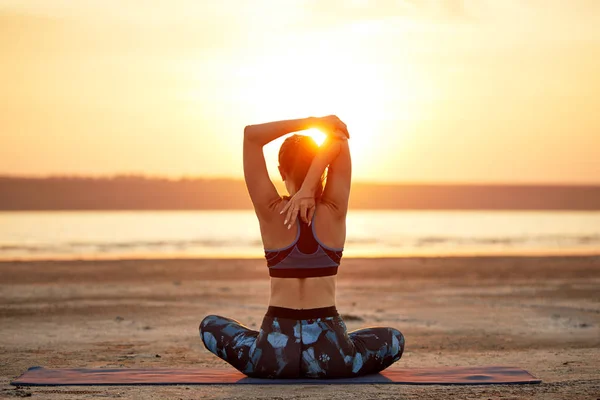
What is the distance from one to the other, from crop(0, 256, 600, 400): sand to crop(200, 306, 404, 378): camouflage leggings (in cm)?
17

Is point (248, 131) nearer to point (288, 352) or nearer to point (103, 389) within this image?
point (288, 352)

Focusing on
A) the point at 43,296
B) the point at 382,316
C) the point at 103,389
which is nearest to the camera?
the point at 103,389

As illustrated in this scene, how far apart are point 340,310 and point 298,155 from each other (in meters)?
6.96

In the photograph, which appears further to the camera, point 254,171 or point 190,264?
point 190,264

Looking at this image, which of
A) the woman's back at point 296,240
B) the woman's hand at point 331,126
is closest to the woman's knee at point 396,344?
the woman's back at point 296,240

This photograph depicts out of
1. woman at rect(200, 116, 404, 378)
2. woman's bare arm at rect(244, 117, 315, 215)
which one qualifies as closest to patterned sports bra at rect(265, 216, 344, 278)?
woman at rect(200, 116, 404, 378)

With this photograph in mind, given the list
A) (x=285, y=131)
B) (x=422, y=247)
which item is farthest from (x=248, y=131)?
(x=422, y=247)

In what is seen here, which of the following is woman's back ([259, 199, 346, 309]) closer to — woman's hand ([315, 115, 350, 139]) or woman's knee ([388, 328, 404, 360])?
woman's hand ([315, 115, 350, 139])

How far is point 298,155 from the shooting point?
6.29 metres

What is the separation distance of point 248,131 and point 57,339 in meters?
4.80

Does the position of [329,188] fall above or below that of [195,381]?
above

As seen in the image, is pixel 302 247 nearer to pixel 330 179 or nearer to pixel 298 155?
pixel 330 179

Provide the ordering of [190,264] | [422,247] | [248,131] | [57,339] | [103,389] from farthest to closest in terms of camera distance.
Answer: [422,247] < [190,264] < [57,339] < [103,389] < [248,131]

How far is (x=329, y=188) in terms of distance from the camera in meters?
6.34
